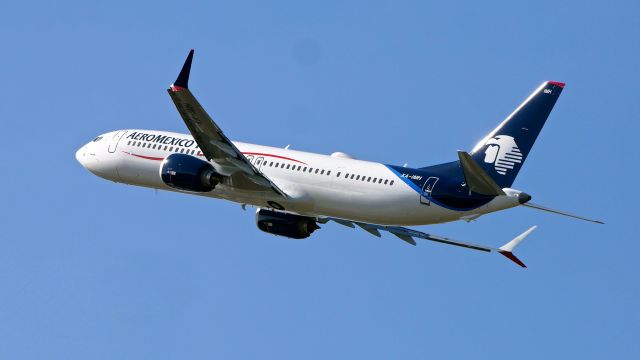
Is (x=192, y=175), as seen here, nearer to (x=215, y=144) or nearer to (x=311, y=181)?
(x=215, y=144)

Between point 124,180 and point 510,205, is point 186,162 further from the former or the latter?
point 510,205

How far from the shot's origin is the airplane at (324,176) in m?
61.0

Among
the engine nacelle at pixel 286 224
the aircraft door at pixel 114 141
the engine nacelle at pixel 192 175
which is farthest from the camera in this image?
the aircraft door at pixel 114 141

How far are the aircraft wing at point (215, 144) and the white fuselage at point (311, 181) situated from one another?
0.73 meters

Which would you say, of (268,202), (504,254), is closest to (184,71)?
(268,202)

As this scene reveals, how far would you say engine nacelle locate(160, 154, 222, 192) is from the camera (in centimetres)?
6406

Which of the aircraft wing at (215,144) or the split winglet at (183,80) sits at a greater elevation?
the split winglet at (183,80)

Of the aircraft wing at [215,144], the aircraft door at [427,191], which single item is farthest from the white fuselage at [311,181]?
the aircraft wing at [215,144]

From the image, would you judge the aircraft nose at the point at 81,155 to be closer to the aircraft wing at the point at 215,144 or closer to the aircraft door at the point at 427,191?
the aircraft wing at the point at 215,144

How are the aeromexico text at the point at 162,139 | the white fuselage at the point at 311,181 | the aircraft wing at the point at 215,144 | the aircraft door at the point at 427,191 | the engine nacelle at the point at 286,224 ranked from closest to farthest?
1. the aircraft wing at the point at 215,144
2. the aircraft door at the point at 427,191
3. the white fuselage at the point at 311,181
4. the engine nacelle at the point at 286,224
5. the aeromexico text at the point at 162,139

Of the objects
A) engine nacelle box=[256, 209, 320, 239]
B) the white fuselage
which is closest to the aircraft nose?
the white fuselage

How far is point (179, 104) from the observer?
61.6 meters

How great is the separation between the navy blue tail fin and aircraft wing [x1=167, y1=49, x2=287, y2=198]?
31.3 ft

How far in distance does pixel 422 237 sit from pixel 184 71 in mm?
14684
